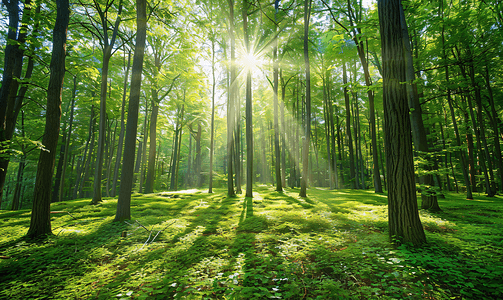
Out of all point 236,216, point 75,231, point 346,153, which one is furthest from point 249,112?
point 346,153

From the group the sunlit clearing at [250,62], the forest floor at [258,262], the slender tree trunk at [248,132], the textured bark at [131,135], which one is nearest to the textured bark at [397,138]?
the forest floor at [258,262]

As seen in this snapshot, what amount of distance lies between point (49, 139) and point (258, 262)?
5.79m

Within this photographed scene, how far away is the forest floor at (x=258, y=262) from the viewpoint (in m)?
2.33

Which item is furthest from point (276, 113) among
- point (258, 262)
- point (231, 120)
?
point (258, 262)

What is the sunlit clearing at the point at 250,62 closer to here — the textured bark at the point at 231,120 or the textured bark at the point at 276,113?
the textured bark at the point at 231,120

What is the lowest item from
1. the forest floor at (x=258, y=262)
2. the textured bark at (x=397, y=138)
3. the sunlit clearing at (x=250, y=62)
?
the forest floor at (x=258, y=262)

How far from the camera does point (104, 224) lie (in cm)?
558

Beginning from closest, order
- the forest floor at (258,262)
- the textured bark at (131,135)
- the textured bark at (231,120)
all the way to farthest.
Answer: the forest floor at (258,262)
the textured bark at (131,135)
the textured bark at (231,120)

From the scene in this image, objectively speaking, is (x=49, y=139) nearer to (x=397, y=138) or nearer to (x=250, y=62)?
(x=397, y=138)

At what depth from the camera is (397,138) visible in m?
3.55

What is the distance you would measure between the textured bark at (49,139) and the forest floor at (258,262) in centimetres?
42

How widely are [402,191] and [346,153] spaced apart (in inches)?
1039

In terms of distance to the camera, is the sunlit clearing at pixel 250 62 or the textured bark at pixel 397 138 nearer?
the textured bark at pixel 397 138

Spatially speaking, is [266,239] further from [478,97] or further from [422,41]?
[478,97]
